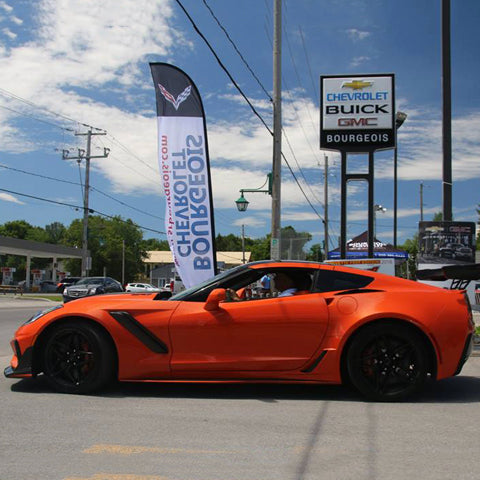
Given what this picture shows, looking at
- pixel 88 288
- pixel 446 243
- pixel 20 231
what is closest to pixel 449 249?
pixel 446 243

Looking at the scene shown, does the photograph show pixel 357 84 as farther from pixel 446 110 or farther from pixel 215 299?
pixel 215 299

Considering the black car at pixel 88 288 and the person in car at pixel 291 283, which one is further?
the black car at pixel 88 288

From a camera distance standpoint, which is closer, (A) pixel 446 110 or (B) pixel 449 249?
(A) pixel 446 110

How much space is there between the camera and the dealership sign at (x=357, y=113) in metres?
15.1

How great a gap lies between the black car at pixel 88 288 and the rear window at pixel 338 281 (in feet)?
65.9

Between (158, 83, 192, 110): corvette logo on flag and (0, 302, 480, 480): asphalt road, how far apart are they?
830 centimetres

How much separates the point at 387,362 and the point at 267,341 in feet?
3.73

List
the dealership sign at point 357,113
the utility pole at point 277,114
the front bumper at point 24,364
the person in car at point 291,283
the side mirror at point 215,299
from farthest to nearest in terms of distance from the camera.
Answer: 1. the utility pole at point 277,114
2. the dealership sign at point 357,113
3. the person in car at point 291,283
4. the front bumper at point 24,364
5. the side mirror at point 215,299

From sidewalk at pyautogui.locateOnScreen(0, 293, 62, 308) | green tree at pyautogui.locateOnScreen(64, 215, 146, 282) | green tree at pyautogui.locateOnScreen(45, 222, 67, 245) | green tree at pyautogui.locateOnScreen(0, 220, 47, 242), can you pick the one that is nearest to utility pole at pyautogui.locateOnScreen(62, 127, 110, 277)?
sidewalk at pyautogui.locateOnScreen(0, 293, 62, 308)

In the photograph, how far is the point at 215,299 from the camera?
16.6ft

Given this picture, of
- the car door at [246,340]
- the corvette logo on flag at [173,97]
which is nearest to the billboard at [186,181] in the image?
the corvette logo on flag at [173,97]

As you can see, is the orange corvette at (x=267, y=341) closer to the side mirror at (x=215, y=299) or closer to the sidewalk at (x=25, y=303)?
the side mirror at (x=215, y=299)

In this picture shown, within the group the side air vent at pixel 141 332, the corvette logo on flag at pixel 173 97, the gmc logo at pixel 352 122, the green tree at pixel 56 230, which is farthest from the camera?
the green tree at pixel 56 230

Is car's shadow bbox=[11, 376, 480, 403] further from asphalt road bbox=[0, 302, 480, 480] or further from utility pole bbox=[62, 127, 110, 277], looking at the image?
utility pole bbox=[62, 127, 110, 277]
